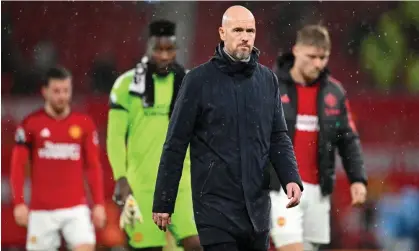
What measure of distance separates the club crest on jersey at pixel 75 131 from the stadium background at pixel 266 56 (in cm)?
298

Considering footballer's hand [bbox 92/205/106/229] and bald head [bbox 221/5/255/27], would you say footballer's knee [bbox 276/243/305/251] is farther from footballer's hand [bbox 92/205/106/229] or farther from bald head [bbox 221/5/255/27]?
bald head [bbox 221/5/255/27]

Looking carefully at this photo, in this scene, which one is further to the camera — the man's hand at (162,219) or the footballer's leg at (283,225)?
the footballer's leg at (283,225)

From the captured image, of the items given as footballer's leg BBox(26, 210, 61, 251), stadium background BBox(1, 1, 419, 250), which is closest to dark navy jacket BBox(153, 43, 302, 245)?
footballer's leg BBox(26, 210, 61, 251)

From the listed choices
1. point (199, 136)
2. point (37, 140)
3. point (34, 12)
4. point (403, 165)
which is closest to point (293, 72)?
point (37, 140)

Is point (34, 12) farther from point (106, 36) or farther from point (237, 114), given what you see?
point (237, 114)

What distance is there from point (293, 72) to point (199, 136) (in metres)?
2.88

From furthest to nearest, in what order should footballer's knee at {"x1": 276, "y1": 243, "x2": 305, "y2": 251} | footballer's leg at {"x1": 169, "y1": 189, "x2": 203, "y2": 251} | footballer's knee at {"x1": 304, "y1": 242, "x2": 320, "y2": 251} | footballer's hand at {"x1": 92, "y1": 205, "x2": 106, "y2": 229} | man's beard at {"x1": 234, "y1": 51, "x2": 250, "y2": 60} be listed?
footballer's hand at {"x1": 92, "y1": 205, "x2": 106, "y2": 229}, footballer's knee at {"x1": 304, "y1": 242, "x2": 320, "y2": 251}, footballer's leg at {"x1": 169, "y1": 189, "x2": 203, "y2": 251}, footballer's knee at {"x1": 276, "y1": 243, "x2": 305, "y2": 251}, man's beard at {"x1": 234, "y1": 51, "x2": 250, "y2": 60}

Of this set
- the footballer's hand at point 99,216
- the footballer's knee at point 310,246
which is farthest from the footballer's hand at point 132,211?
the footballer's knee at point 310,246

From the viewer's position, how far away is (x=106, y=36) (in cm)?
1396

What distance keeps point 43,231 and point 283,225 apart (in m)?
2.25

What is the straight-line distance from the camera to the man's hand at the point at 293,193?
217 inches

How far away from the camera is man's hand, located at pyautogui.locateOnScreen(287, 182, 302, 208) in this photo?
5.51m

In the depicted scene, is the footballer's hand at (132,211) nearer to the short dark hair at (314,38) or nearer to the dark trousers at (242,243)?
the short dark hair at (314,38)

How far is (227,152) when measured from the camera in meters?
5.56
